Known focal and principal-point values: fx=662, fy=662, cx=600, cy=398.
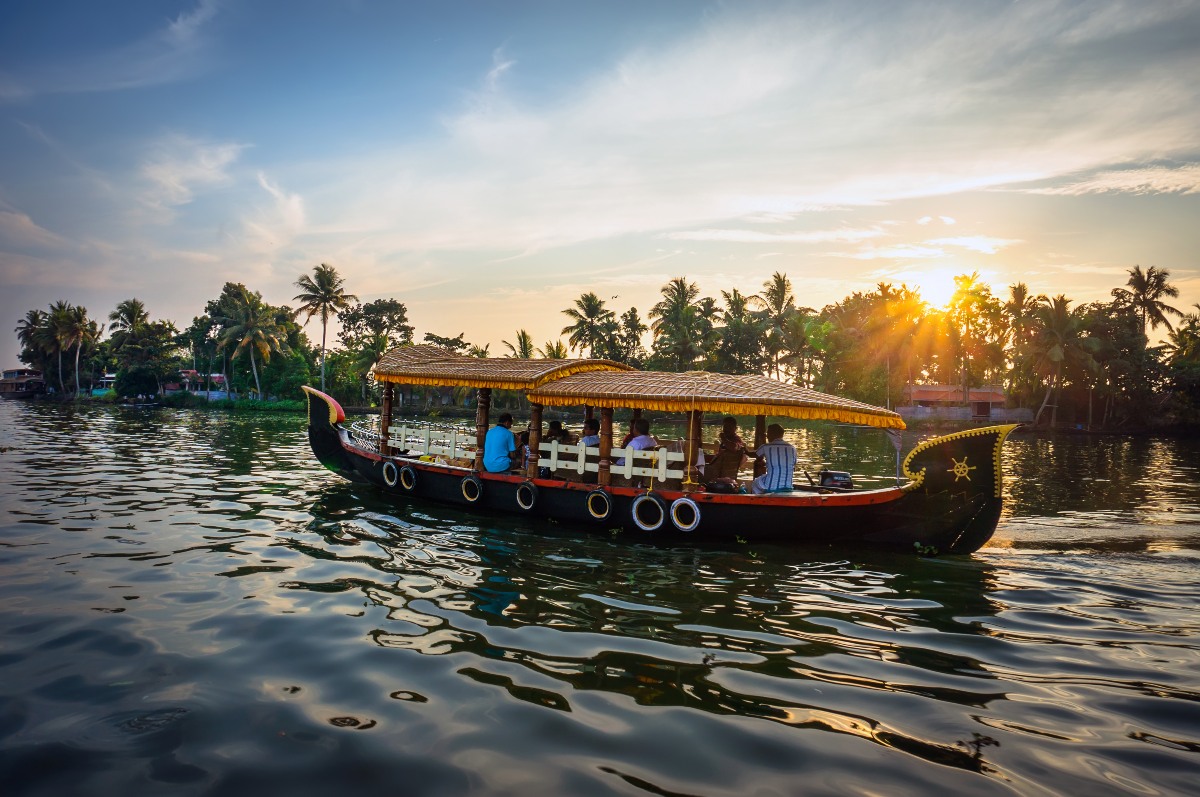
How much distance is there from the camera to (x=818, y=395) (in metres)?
8.77

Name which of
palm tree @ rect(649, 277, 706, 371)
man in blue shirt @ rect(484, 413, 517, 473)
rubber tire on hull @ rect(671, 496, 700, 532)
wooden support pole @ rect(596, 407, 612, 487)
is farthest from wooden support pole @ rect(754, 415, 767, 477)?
palm tree @ rect(649, 277, 706, 371)

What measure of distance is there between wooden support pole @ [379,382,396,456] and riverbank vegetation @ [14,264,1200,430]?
100ft

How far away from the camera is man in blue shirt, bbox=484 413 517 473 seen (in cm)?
1050

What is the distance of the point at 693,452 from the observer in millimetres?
9148

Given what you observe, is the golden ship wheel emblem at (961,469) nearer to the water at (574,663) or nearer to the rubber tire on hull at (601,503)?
the water at (574,663)

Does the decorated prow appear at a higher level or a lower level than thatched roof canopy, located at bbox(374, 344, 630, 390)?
lower

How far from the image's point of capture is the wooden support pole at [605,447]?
934 centimetres

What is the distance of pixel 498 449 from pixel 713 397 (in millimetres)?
3847

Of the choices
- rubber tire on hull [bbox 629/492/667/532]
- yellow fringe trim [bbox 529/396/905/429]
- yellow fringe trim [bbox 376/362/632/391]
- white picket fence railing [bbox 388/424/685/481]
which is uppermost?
yellow fringe trim [bbox 376/362/632/391]

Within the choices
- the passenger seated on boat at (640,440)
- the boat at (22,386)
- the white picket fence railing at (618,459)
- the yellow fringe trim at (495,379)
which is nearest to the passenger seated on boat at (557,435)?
the white picket fence railing at (618,459)

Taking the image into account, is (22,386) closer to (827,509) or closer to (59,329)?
(59,329)

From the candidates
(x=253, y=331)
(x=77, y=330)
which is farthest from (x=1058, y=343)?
(x=77, y=330)

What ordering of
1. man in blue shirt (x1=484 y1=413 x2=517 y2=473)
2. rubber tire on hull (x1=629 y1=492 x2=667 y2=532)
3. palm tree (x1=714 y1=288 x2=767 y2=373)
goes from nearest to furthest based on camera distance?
rubber tire on hull (x1=629 y1=492 x2=667 y2=532) → man in blue shirt (x1=484 y1=413 x2=517 y2=473) → palm tree (x1=714 y1=288 x2=767 y2=373)

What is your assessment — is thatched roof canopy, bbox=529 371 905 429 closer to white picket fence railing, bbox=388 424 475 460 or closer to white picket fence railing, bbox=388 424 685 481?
white picket fence railing, bbox=388 424 685 481
